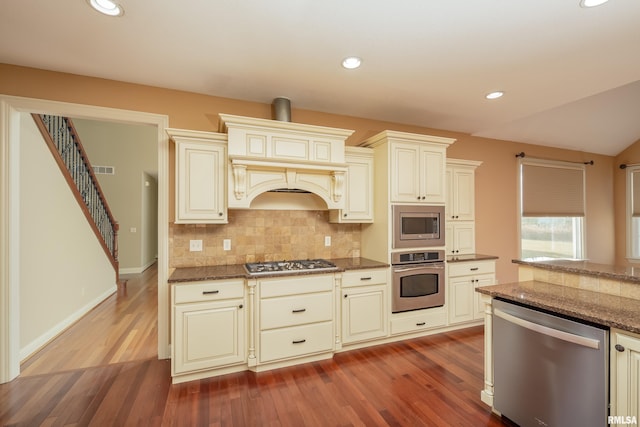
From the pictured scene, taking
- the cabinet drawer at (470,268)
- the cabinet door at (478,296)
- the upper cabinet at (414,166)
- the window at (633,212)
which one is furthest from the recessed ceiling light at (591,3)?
the window at (633,212)

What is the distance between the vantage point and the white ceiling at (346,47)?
5.77 ft

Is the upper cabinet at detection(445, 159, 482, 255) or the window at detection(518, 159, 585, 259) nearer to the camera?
the upper cabinet at detection(445, 159, 482, 255)

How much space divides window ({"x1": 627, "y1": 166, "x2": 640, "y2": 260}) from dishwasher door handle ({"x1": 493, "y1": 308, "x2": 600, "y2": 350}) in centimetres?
599

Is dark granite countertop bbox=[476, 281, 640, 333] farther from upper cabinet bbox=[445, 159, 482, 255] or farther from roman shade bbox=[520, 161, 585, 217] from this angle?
roman shade bbox=[520, 161, 585, 217]

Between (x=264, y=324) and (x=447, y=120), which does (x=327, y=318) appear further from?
(x=447, y=120)

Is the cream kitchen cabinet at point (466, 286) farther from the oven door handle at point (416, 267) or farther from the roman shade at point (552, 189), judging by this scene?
the roman shade at point (552, 189)

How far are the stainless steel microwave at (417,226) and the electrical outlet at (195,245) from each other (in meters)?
2.08

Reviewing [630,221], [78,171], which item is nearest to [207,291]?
[78,171]

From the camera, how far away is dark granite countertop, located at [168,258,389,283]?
2.37m

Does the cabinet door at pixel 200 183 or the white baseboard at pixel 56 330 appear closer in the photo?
the cabinet door at pixel 200 183

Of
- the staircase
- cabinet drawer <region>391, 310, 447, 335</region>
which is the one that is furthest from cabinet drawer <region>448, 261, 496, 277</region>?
the staircase

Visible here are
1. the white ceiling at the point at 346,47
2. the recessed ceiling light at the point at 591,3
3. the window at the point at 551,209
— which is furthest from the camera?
the window at the point at 551,209

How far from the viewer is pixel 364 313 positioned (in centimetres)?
296

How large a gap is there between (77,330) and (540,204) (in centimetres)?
703
